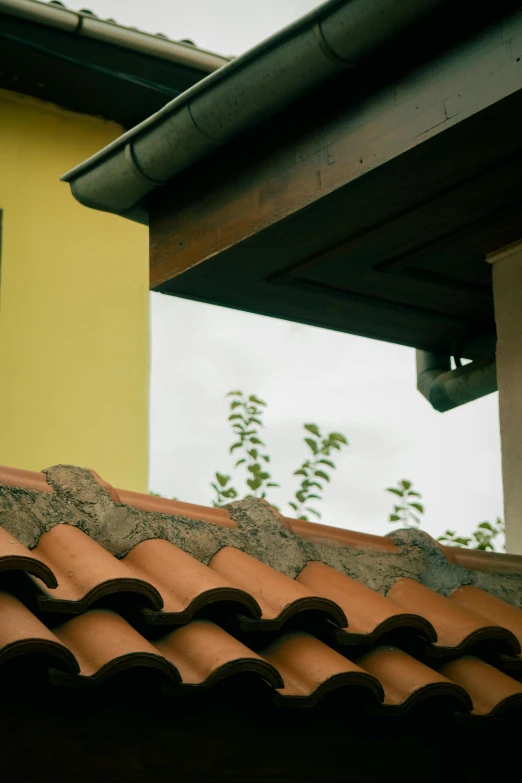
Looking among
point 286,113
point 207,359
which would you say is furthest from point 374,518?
point 286,113

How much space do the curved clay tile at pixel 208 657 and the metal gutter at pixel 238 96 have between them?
1808 millimetres

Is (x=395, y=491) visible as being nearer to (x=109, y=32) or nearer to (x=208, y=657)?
(x=109, y=32)

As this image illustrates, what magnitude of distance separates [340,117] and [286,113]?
27cm

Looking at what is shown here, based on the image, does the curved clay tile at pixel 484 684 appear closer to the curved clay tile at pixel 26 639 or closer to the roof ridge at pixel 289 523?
the roof ridge at pixel 289 523

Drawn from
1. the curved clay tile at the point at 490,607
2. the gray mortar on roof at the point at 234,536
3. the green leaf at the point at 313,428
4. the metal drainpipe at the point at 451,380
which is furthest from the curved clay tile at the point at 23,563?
the green leaf at the point at 313,428

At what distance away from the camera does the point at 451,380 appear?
4.90 meters

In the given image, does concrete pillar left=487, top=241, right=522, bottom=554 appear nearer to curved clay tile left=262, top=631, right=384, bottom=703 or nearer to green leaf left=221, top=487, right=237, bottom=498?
curved clay tile left=262, top=631, right=384, bottom=703

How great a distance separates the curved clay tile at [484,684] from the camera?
8.61 feet

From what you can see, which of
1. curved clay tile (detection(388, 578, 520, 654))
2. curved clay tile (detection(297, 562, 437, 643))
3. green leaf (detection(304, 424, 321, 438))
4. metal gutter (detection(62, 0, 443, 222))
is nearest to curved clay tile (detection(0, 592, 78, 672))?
curved clay tile (detection(297, 562, 437, 643))

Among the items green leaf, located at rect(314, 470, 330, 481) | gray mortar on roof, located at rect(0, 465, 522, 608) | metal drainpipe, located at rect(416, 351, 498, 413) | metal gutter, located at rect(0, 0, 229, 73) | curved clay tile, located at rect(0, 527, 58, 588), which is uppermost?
metal gutter, located at rect(0, 0, 229, 73)

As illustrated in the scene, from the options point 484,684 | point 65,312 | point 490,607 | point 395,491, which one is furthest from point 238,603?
point 65,312

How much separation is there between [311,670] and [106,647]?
50 cm

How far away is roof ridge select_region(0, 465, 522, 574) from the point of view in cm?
271

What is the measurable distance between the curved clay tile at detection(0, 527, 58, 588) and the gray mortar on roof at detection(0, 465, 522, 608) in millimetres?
358
